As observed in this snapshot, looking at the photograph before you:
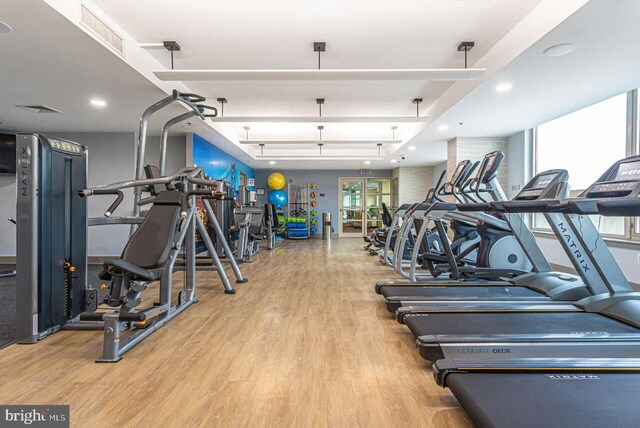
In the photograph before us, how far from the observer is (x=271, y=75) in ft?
11.7

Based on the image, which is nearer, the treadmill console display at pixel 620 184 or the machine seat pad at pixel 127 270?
the treadmill console display at pixel 620 184

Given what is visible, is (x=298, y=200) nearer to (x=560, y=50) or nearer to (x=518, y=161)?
(x=518, y=161)

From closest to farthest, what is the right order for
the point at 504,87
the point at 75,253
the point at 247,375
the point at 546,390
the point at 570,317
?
the point at 546,390, the point at 247,375, the point at 570,317, the point at 75,253, the point at 504,87

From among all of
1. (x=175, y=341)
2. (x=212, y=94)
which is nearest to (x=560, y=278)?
(x=175, y=341)

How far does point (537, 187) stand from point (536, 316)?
1104 millimetres

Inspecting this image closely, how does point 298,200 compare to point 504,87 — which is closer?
point 504,87

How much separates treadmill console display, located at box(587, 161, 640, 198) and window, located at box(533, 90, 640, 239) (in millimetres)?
2224

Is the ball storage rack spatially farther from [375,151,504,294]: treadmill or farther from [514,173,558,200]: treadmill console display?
[514,173,558,200]: treadmill console display

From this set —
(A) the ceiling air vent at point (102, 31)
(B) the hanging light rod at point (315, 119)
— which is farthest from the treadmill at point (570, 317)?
(A) the ceiling air vent at point (102, 31)

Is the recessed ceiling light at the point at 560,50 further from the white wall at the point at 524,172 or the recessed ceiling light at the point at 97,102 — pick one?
the recessed ceiling light at the point at 97,102

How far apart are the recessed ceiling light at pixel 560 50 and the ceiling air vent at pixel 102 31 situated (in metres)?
4.09

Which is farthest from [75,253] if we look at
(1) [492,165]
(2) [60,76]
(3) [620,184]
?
(3) [620,184]

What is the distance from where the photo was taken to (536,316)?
8.39ft

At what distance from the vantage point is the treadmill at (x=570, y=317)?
1.86 metres
